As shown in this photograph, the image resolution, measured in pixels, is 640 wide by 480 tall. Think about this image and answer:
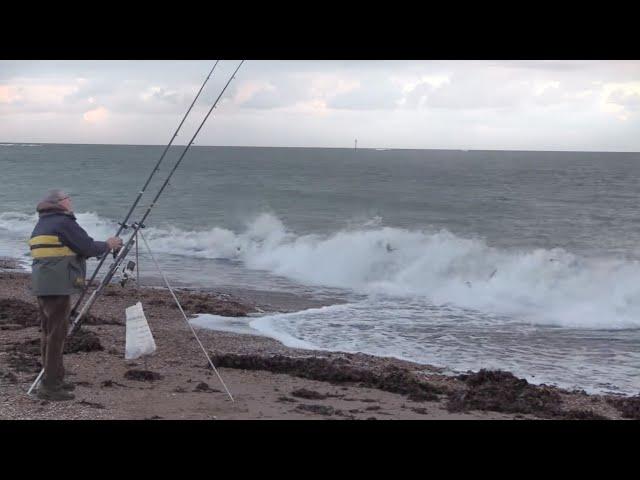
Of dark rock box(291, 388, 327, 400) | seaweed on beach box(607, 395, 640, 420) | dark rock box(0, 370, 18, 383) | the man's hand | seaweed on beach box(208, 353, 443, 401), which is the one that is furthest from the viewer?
seaweed on beach box(208, 353, 443, 401)

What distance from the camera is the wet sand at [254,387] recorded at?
528cm

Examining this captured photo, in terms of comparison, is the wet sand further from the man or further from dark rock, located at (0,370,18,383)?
the man

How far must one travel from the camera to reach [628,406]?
258 inches

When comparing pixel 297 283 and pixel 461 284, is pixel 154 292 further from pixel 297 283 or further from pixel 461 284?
pixel 461 284

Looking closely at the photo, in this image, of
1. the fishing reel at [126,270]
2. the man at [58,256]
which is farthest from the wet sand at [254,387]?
the fishing reel at [126,270]

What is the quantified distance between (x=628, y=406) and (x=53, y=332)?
16.6 feet

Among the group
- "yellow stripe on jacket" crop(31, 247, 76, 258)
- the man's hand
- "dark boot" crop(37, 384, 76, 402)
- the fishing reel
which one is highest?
the man's hand

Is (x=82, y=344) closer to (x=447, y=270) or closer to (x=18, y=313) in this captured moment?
(x=18, y=313)

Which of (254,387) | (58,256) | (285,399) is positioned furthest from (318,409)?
(58,256)

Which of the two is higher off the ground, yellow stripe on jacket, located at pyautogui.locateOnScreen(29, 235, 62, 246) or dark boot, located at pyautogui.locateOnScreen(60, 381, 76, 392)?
yellow stripe on jacket, located at pyautogui.locateOnScreen(29, 235, 62, 246)

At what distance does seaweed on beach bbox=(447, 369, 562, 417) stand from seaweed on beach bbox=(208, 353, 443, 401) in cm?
29

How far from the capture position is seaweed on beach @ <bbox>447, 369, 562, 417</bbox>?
607 centimetres

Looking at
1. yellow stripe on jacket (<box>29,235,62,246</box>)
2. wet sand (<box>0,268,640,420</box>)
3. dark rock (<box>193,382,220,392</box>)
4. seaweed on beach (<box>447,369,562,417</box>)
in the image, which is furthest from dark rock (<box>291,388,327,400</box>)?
yellow stripe on jacket (<box>29,235,62,246</box>)
